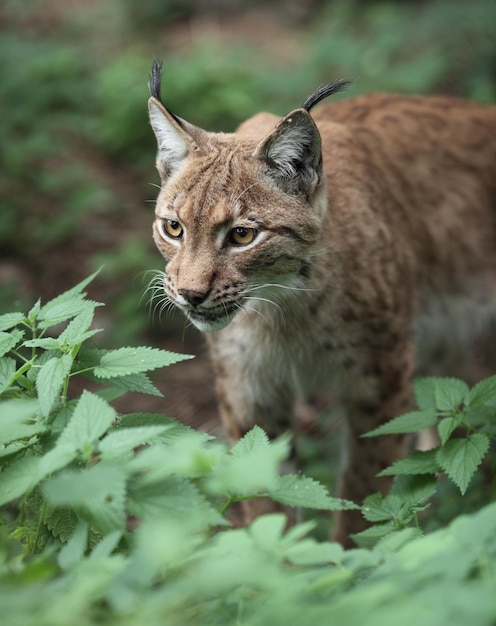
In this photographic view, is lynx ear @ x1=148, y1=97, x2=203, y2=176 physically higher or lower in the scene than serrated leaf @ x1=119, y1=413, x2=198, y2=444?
higher

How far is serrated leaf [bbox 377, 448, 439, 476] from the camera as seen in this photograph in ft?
11.0

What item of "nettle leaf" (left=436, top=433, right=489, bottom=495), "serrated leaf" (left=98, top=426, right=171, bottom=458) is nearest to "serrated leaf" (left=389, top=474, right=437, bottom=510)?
"nettle leaf" (left=436, top=433, right=489, bottom=495)

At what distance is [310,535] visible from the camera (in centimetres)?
525

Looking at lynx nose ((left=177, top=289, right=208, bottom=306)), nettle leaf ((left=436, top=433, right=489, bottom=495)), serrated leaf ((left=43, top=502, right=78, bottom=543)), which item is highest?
lynx nose ((left=177, top=289, right=208, bottom=306))

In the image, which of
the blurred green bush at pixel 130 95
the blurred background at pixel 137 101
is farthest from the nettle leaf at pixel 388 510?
the blurred green bush at pixel 130 95

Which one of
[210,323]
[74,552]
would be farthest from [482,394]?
[74,552]

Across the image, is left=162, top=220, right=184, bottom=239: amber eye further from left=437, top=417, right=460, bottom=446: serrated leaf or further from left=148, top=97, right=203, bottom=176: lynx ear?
left=437, top=417, right=460, bottom=446: serrated leaf

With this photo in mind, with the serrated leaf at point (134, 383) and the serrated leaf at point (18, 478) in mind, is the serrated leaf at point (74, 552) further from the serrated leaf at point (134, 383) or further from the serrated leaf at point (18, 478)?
the serrated leaf at point (134, 383)

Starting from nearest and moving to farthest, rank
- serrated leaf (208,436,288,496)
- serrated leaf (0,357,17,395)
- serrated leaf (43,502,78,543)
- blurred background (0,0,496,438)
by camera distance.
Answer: serrated leaf (208,436,288,496)
serrated leaf (43,502,78,543)
serrated leaf (0,357,17,395)
blurred background (0,0,496,438)

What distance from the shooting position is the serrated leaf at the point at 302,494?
103 inches

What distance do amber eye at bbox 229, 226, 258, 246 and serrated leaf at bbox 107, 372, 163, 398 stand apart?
1.17 meters

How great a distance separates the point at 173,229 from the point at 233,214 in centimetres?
36

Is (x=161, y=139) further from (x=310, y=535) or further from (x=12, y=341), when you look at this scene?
(x=310, y=535)

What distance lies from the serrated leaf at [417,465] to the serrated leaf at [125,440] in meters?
1.32
